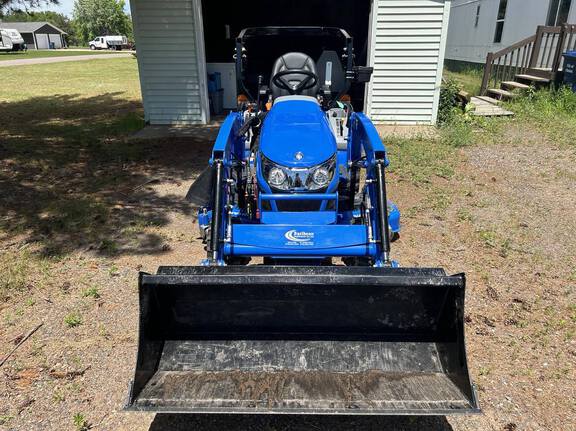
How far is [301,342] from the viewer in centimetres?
251

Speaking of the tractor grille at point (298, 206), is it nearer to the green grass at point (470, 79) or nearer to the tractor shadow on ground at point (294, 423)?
the tractor shadow on ground at point (294, 423)

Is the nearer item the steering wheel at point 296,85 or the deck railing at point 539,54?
the steering wheel at point 296,85

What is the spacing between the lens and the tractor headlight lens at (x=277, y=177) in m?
3.17

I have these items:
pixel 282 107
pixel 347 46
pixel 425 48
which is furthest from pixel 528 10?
pixel 282 107

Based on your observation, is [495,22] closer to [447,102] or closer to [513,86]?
[513,86]

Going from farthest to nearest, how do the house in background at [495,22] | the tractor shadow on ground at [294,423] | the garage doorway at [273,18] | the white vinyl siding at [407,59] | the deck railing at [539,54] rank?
the house in background at [495,22] → the garage doorway at [273,18] → the deck railing at [539,54] → the white vinyl siding at [407,59] → the tractor shadow on ground at [294,423]

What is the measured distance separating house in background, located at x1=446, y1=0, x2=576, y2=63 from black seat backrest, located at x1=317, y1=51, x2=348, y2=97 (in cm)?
976

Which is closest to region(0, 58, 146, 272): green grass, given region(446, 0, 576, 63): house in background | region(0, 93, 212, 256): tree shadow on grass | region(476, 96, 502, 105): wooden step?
region(0, 93, 212, 256): tree shadow on grass

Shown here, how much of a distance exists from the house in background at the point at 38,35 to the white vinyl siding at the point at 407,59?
80.4 m

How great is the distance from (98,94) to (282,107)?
485 inches

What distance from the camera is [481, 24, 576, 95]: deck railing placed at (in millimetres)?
10461

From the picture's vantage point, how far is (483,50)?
16375 millimetres

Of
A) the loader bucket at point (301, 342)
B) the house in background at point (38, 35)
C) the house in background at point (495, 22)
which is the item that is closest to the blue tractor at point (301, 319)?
the loader bucket at point (301, 342)

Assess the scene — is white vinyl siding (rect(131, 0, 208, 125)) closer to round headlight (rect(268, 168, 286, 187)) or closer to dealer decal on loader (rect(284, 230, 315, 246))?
round headlight (rect(268, 168, 286, 187))
